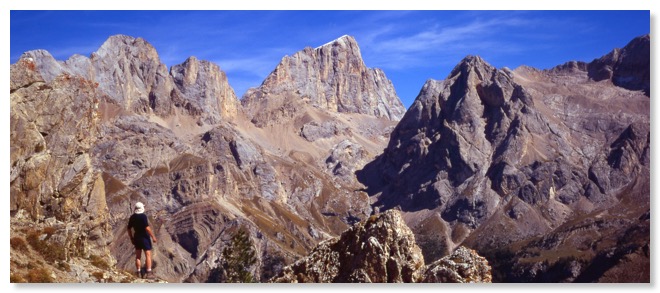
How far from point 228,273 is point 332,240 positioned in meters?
6.53

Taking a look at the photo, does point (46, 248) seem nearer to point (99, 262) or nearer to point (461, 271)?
point (99, 262)

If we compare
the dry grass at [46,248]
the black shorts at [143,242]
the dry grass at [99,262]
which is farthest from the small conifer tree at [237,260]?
the black shorts at [143,242]

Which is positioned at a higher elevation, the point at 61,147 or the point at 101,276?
the point at 61,147

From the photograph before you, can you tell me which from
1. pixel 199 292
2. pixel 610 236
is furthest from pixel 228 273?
pixel 610 236

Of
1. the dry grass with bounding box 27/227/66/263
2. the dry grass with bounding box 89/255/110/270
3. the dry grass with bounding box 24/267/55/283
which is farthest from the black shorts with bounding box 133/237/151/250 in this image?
the dry grass with bounding box 89/255/110/270

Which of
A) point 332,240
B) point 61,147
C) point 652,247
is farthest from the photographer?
point 61,147

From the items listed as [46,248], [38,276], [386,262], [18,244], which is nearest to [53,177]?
[46,248]

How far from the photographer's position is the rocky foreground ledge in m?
21.9

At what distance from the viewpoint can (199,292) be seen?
23156 millimetres

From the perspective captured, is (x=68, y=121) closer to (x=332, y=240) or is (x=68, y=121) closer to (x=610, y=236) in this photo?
(x=332, y=240)

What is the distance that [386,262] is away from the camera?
2203 centimetres

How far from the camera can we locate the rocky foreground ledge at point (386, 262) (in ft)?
72.0

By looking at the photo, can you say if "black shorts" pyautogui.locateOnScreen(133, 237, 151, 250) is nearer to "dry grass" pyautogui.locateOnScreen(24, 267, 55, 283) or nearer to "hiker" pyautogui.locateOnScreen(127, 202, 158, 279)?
"hiker" pyautogui.locateOnScreen(127, 202, 158, 279)
